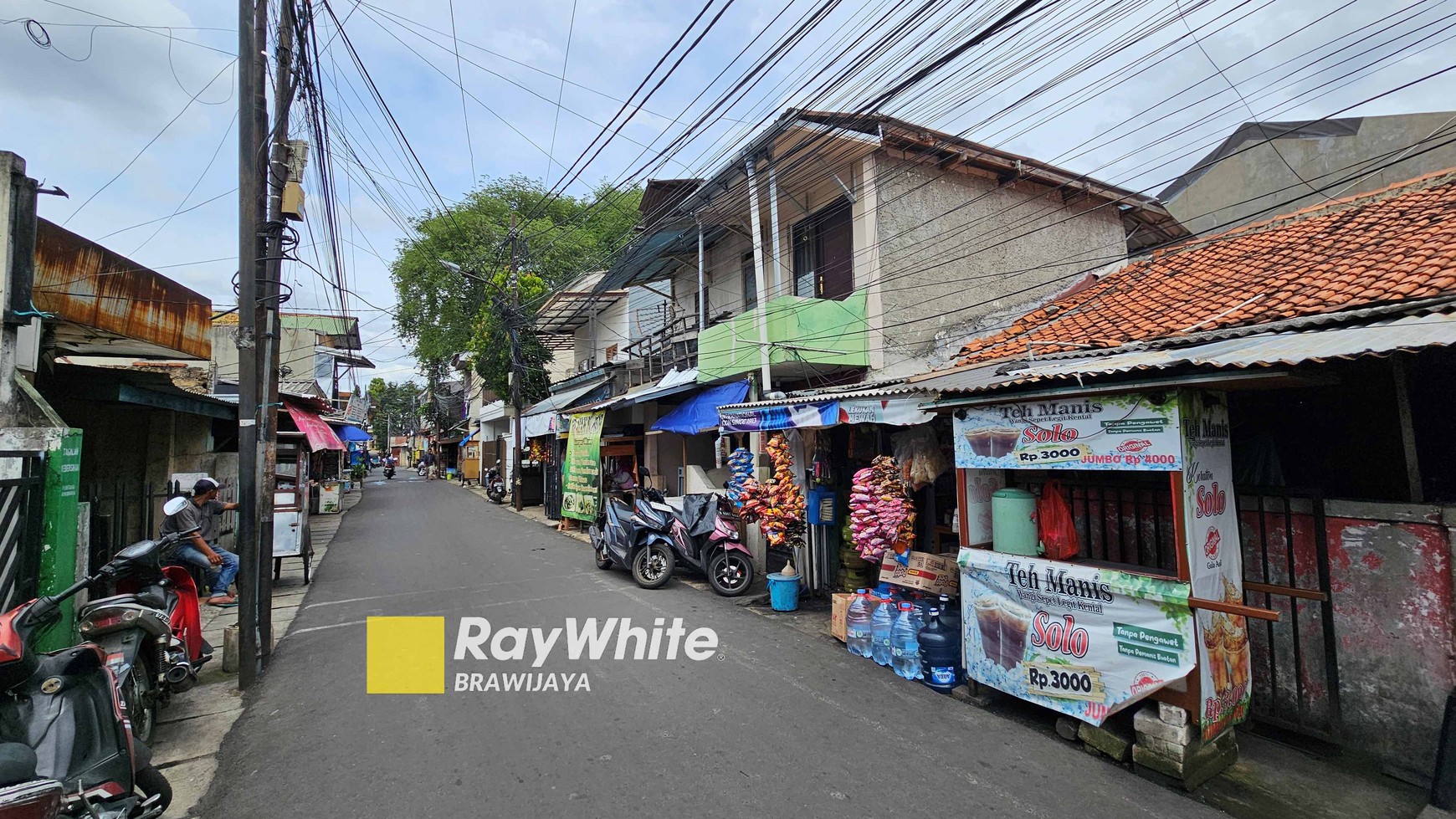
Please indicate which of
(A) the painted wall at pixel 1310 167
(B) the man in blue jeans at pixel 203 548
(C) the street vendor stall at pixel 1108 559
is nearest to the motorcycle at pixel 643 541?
(B) the man in blue jeans at pixel 203 548

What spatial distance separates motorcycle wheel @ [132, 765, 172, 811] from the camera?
3312mm

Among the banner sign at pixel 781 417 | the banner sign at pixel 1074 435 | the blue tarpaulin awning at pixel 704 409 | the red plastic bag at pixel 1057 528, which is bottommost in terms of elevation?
the red plastic bag at pixel 1057 528

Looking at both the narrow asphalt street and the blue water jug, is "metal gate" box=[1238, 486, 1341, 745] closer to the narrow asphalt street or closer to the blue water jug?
the narrow asphalt street

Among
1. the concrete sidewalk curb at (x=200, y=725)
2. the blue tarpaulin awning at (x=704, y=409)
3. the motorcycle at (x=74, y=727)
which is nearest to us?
the motorcycle at (x=74, y=727)

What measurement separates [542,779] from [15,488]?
4.25 meters

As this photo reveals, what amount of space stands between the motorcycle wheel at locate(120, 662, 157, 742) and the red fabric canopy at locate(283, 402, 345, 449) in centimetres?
942

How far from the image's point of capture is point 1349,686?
13.9 ft

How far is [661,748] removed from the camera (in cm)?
420

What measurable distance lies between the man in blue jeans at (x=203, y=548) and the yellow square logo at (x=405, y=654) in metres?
1.44

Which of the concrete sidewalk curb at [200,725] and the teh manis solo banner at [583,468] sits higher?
the teh manis solo banner at [583,468]

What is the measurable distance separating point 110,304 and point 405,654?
475cm

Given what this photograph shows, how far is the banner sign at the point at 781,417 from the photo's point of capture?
23.5ft

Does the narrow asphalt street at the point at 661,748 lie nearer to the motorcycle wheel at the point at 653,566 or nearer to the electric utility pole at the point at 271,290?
the electric utility pole at the point at 271,290

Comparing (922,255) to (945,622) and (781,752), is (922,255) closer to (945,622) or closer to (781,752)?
(945,622)
